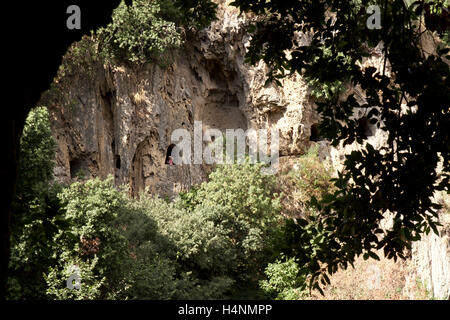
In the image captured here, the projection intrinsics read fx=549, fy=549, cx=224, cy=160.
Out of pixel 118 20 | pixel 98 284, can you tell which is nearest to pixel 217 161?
pixel 118 20

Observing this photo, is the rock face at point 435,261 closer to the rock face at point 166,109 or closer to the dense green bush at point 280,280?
the dense green bush at point 280,280

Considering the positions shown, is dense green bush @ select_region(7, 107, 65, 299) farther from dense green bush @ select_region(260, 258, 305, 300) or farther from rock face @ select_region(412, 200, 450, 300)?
rock face @ select_region(412, 200, 450, 300)

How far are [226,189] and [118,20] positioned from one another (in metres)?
7.79

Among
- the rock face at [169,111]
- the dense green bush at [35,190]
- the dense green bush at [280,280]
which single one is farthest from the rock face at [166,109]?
the dense green bush at [280,280]

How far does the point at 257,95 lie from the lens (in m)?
25.3

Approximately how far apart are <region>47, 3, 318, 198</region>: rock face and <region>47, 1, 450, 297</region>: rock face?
0.13 ft

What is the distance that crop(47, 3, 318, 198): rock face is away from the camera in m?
21.5

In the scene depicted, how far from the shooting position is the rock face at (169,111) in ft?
70.6

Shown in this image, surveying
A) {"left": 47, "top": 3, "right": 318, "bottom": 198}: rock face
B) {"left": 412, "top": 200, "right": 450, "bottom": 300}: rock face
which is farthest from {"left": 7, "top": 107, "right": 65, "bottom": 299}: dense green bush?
{"left": 412, "top": 200, "right": 450, "bottom": 300}: rock face

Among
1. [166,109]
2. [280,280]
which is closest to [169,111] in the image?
[166,109]

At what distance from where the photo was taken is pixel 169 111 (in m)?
24.3

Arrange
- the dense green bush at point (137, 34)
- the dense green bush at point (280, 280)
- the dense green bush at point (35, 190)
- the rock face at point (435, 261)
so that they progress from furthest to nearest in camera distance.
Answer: the dense green bush at point (137, 34) < the dense green bush at point (280, 280) < the rock face at point (435, 261) < the dense green bush at point (35, 190)

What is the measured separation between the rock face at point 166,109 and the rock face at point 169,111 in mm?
41

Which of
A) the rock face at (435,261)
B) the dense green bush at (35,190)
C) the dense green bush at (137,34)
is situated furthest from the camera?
the dense green bush at (137,34)
